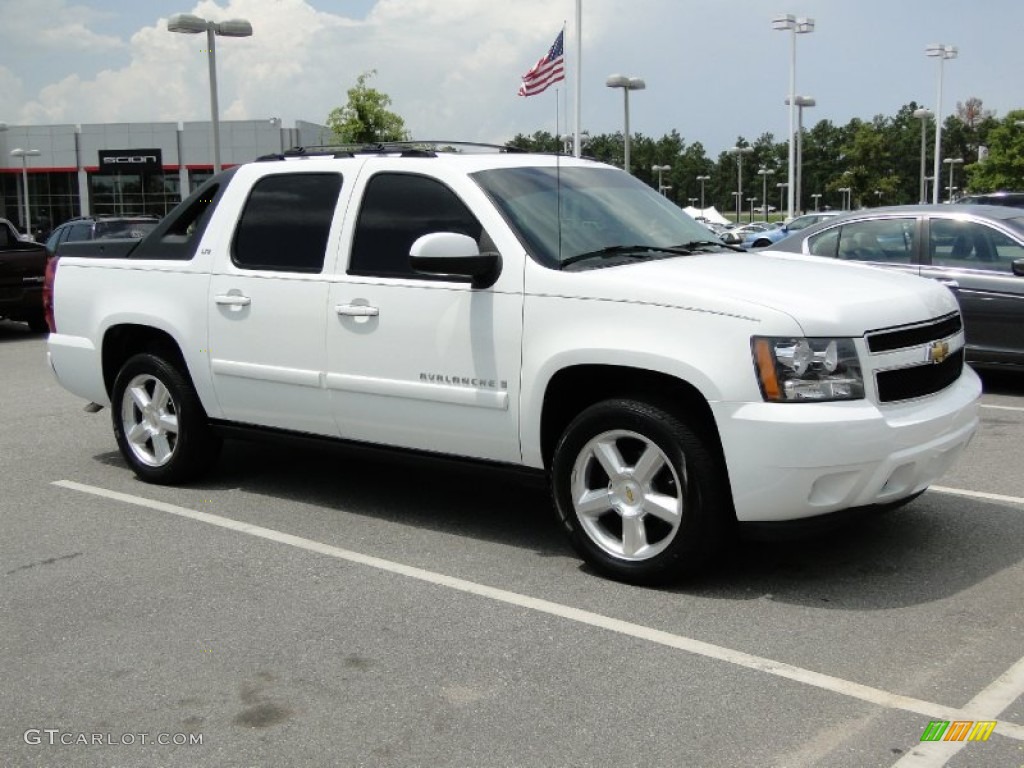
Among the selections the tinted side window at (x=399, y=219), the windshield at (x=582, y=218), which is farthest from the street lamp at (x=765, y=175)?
the tinted side window at (x=399, y=219)

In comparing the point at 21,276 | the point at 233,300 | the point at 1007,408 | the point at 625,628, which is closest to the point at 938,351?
the point at 625,628

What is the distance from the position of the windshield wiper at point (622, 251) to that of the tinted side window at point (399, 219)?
531 millimetres

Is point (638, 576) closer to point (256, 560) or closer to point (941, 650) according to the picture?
point (941, 650)

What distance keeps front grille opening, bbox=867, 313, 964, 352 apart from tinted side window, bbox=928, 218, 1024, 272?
4803 mm

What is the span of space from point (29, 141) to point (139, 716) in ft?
219

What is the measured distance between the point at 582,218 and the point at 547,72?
540cm

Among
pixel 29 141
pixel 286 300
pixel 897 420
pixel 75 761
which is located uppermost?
pixel 29 141

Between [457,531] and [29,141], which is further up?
[29,141]

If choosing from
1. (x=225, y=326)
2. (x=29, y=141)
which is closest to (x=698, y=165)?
(x=29, y=141)

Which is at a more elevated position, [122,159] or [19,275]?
[122,159]

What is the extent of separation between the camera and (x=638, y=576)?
4809 mm

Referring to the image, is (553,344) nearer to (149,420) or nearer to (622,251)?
(622,251)

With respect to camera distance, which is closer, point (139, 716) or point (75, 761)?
point (75, 761)

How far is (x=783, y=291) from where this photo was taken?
4.59 metres
